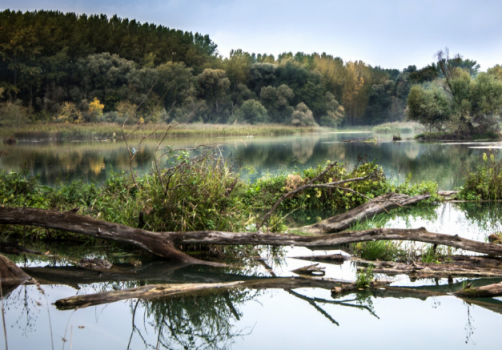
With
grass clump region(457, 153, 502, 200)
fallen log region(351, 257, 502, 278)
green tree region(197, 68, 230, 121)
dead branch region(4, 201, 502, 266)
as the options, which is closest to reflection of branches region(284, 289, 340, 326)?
dead branch region(4, 201, 502, 266)

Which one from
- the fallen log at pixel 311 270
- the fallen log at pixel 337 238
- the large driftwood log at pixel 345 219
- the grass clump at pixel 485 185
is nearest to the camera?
the fallen log at pixel 337 238

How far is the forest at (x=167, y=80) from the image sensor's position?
45.6m

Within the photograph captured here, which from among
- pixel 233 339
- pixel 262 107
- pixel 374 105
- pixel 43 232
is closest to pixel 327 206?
pixel 43 232

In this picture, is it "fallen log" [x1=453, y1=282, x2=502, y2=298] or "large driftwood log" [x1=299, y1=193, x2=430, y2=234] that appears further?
"large driftwood log" [x1=299, y1=193, x2=430, y2=234]

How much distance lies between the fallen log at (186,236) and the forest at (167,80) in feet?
89.1

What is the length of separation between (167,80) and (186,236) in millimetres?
54058

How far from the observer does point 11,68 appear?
4488 cm

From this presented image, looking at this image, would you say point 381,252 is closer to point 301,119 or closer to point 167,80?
point 167,80

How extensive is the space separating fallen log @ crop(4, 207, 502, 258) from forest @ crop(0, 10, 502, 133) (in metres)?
27.2

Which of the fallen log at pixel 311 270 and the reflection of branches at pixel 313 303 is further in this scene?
the fallen log at pixel 311 270

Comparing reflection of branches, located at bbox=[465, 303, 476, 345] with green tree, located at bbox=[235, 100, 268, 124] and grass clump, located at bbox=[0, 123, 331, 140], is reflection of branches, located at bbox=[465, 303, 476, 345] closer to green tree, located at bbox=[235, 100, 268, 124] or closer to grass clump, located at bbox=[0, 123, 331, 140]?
grass clump, located at bbox=[0, 123, 331, 140]

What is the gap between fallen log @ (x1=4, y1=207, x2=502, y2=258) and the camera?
15.1ft

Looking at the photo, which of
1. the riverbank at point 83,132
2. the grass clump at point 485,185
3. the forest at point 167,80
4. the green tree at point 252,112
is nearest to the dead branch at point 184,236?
the grass clump at point 485,185

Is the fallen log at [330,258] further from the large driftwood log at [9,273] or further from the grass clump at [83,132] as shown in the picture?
the grass clump at [83,132]
